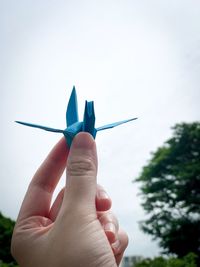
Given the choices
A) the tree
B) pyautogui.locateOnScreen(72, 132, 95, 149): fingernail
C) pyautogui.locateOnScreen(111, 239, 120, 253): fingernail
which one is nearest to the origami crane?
pyautogui.locateOnScreen(72, 132, 95, 149): fingernail

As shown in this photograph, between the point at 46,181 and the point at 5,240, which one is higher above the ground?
the point at 5,240

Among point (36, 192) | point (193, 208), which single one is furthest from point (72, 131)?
point (193, 208)

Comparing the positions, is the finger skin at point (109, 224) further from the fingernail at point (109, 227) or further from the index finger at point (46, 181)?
the index finger at point (46, 181)

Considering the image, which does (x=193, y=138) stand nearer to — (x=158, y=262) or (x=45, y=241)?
(x=158, y=262)

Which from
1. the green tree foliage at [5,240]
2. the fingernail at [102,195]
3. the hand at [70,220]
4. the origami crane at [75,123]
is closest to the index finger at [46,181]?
the hand at [70,220]

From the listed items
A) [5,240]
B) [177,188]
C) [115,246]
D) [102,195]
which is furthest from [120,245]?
[5,240]

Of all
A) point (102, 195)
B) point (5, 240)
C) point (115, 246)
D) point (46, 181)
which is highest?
point (5, 240)

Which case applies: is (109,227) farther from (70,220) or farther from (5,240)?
(5,240)
